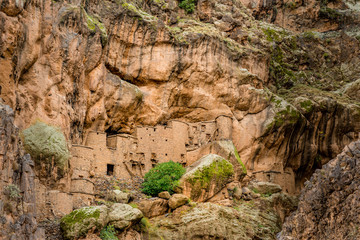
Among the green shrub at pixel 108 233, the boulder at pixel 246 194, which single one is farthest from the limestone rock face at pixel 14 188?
the boulder at pixel 246 194

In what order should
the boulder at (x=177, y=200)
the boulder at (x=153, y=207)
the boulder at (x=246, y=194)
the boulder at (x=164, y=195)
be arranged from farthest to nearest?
the boulder at (x=246, y=194), the boulder at (x=164, y=195), the boulder at (x=177, y=200), the boulder at (x=153, y=207)

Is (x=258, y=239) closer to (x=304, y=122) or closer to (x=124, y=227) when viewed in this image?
(x=124, y=227)

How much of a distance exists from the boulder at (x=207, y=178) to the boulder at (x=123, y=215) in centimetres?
704

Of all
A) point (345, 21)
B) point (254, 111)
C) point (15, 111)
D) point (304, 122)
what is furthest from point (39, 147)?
point (345, 21)

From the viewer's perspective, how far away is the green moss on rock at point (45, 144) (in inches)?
1704

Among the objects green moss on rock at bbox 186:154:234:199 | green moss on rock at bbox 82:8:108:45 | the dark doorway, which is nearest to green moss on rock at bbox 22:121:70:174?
the dark doorway

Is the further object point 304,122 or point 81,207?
point 304,122

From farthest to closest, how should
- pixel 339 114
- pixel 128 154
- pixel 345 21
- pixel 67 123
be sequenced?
pixel 345 21 < pixel 339 114 < pixel 128 154 < pixel 67 123

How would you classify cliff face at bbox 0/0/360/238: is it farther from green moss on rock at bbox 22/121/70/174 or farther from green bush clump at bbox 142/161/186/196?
green bush clump at bbox 142/161/186/196

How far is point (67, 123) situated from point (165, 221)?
441 inches

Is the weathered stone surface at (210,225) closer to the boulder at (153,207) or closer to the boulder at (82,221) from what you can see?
the boulder at (153,207)

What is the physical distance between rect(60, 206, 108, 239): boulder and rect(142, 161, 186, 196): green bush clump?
845cm

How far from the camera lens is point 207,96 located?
202 ft

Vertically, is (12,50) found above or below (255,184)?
above
